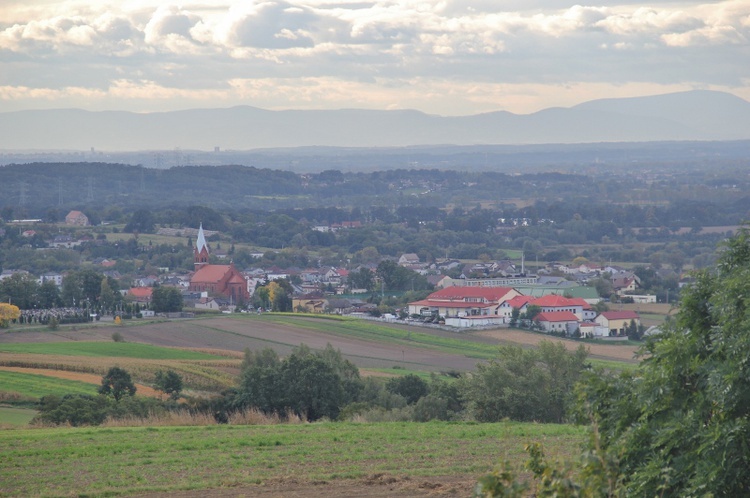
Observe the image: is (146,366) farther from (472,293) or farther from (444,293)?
(444,293)

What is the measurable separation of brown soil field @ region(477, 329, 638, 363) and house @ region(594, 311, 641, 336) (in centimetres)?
471

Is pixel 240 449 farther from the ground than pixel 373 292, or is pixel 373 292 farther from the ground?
pixel 240 449

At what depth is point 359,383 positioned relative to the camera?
2956cm

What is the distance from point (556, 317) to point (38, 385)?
3887 centimetres

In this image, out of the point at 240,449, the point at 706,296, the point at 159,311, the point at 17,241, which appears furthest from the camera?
the point at 17,241

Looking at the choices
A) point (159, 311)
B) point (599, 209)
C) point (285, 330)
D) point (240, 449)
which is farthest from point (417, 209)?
point (240, 449)

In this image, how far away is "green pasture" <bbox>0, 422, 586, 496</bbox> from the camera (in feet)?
44.6

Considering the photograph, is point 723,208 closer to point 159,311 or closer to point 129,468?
point 159,311

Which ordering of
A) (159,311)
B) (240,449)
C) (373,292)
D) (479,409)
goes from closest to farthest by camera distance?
1. (240,449)
2. (479,409)
3. (159,311)
4. (373,292)

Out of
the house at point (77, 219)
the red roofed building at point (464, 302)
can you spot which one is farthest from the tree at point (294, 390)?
the house at point (77, 219)

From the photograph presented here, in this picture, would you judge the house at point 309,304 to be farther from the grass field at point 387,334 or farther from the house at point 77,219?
the house at point 77,219

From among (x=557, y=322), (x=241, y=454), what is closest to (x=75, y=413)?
(x=241, y=454)

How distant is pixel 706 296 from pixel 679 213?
15252 centimetres

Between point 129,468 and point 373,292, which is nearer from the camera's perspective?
point 129,468
